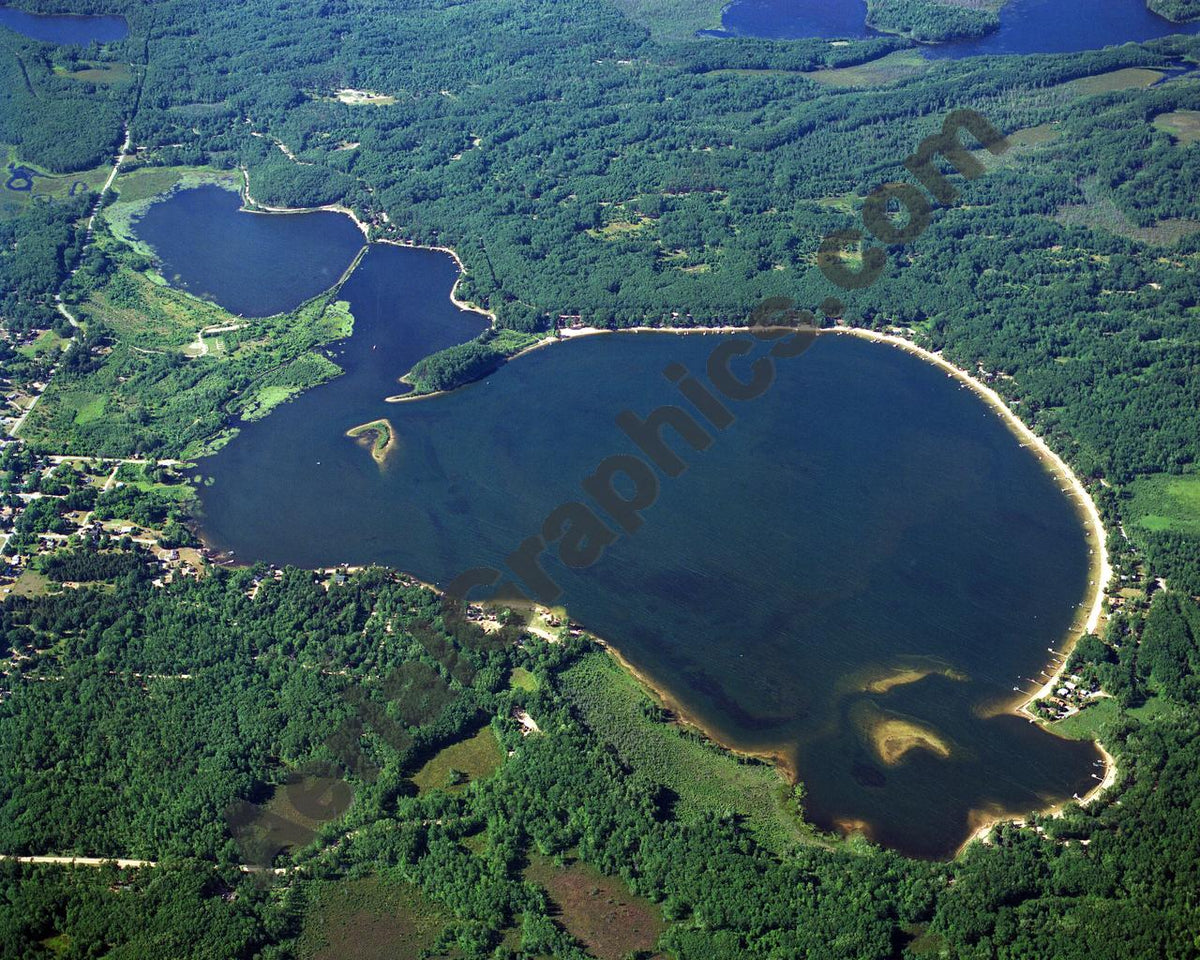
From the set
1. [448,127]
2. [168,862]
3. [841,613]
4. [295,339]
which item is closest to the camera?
[168,862]

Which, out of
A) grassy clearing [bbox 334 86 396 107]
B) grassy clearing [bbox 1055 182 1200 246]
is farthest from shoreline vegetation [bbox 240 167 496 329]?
grassy clearing [bbox 1055 182 1200 246]

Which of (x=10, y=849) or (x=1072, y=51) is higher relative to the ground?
(x=1072, y=51)

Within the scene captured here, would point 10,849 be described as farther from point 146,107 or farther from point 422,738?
point 146,107

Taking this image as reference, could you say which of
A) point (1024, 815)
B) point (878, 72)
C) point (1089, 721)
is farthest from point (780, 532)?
point (878, 72)

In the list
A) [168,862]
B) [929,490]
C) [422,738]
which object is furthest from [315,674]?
[929,490]

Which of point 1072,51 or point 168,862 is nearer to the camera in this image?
point 168,862

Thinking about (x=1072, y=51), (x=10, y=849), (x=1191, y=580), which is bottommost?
(x=10, y=849)

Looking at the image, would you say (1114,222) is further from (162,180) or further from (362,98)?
(162,180)
